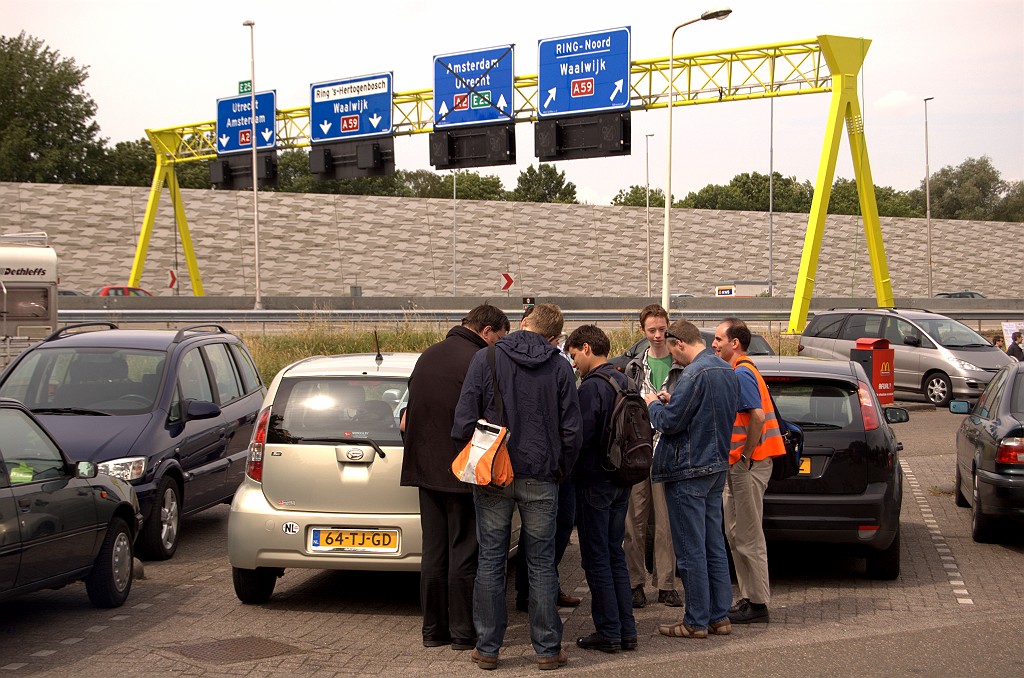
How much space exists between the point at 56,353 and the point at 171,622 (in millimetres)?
3960

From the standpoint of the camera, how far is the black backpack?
5957mm

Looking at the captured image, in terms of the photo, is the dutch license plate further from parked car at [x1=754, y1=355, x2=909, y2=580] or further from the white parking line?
the white parking line

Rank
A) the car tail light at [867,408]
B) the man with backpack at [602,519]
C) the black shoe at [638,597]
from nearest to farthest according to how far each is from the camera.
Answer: the man with backpack at [602,519], the black shoe at [638,597], the car tail light at [867,408]

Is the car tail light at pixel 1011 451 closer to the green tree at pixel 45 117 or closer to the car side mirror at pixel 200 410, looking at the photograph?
the car side mirror at pixel 200 410

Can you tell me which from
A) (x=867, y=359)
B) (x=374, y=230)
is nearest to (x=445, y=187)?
(x=374, y=230)

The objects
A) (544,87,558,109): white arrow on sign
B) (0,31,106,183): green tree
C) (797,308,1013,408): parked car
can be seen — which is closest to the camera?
(797,308,1013,408): parked car

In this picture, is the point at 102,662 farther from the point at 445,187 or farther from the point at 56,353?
the point at 445,187

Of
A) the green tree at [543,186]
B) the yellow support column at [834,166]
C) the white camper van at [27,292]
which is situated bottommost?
the white camper van at [27,292]

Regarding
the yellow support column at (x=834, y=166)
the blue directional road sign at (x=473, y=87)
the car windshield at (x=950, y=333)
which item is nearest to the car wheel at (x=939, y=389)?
the car windshield at (x=950, y=333)

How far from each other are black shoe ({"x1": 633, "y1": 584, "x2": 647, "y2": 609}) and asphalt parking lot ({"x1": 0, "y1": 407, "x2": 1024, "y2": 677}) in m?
0.07

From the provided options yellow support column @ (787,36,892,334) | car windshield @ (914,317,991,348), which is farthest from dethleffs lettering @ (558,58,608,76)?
car windshield @ (914,317,991,348)

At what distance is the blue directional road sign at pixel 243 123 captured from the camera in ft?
112

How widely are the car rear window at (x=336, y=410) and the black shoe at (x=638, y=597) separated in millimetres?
1797

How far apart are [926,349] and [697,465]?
54.1 feet
